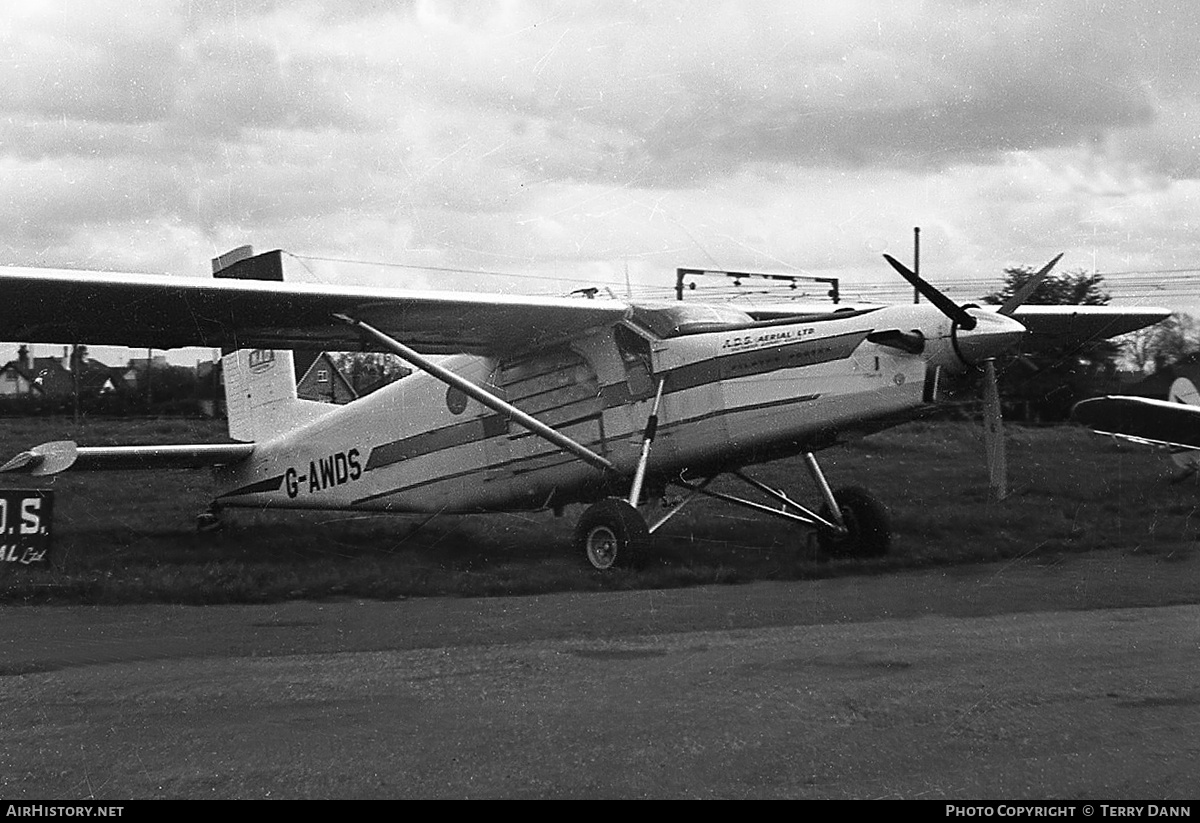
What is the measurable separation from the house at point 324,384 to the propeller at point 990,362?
30.5 feet

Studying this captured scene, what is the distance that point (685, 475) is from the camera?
13633 mm

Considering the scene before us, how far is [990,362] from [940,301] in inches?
29.6

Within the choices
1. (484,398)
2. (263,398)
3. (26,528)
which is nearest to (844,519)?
(484,398)

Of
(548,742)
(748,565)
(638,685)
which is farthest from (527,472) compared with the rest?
(548,742)

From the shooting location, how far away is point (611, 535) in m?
12.3

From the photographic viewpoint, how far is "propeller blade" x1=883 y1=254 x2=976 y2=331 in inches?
457

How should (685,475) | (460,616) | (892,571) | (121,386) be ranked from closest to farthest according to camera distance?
(460,616) → (892,571) → (685,475) → (121,386)

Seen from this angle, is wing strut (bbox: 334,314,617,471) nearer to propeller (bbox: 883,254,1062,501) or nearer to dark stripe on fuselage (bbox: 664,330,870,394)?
dark stripe on fuselage (bbox: 664,330,870,394)

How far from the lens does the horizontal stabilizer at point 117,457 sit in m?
13.7

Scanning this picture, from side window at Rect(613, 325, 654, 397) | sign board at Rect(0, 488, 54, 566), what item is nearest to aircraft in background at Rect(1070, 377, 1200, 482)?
side window at Rect(613, 325, 654, 397)

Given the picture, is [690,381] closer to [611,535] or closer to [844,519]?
[611,535]

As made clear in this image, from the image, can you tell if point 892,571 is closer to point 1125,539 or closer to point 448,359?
point 1125,539

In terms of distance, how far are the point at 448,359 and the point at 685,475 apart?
154 inches

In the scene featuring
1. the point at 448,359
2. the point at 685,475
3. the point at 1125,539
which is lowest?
the point at 1125,539
